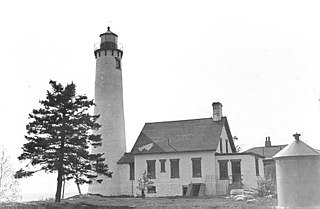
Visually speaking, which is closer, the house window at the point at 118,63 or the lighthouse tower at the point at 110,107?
the lighthouse tower at the point at 110,107

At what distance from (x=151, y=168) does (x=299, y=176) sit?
75.1ft

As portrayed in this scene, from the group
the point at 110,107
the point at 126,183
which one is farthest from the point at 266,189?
the point at 110,107

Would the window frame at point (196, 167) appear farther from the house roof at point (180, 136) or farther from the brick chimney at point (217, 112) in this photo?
the brick chimney at point (217, 112)

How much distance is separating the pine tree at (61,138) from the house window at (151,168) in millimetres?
11366

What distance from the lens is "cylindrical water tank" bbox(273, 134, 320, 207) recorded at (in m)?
17.3

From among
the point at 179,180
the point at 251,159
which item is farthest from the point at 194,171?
the point at 251,159

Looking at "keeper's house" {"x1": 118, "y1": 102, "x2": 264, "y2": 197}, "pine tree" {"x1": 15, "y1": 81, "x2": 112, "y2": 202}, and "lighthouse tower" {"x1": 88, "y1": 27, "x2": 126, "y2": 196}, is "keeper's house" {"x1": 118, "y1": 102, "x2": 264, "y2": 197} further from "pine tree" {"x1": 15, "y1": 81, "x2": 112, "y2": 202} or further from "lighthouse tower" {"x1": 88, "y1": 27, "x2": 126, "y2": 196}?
"pine tree" {"x1": 15, "y1": 81, "x2": 112, "y2": 202}

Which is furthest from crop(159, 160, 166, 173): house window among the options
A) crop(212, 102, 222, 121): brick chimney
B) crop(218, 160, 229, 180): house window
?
crop(212, 102, 222, 121): brick chimney

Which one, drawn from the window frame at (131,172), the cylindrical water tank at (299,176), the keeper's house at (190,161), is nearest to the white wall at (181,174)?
the keeper's house at (190,161)

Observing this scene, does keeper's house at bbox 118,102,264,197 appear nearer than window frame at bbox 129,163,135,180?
Yes

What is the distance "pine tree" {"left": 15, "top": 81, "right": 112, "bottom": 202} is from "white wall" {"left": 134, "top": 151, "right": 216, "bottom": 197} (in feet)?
37.1

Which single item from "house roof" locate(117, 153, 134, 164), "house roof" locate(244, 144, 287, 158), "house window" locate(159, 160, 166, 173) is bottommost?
"house window" locate(159, 160, 166, 173)

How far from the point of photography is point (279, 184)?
1816 cm

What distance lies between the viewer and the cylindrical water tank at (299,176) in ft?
56.7
